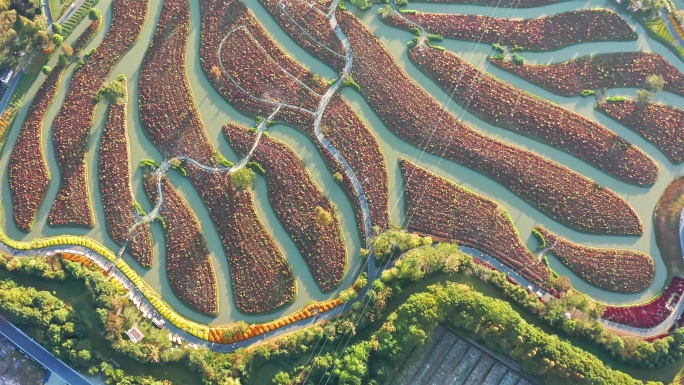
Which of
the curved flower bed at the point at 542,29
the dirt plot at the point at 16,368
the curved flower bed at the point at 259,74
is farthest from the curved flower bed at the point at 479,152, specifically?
the dirt plot at the point at 16,368

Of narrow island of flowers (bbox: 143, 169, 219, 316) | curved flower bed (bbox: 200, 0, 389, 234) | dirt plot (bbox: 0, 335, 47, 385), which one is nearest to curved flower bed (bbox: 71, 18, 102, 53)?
curved flower bed (bbox: 200, 0, 389, 234)

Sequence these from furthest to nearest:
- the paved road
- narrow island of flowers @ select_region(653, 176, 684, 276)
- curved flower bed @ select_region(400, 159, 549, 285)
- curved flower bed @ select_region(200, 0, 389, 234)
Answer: curved flower bed @ select_region(200, 0, 389, 234) < curved flower bed @ select_region(400, 159, 549, 285) < narrow island of flowers @ select_region(653, 176, 684, 276) < the paved road

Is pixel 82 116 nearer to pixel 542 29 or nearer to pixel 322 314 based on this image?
pixel 322 314

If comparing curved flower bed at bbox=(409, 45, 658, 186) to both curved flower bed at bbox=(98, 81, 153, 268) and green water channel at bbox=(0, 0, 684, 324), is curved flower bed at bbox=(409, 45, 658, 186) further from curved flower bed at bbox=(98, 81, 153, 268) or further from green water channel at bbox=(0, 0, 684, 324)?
curved flower bed at bbox=(98, 81, 153, 268)

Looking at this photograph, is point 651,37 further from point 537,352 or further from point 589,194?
point 537,352

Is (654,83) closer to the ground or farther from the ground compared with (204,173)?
farther from the ground

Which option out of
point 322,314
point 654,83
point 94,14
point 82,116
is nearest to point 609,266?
point 654,83
